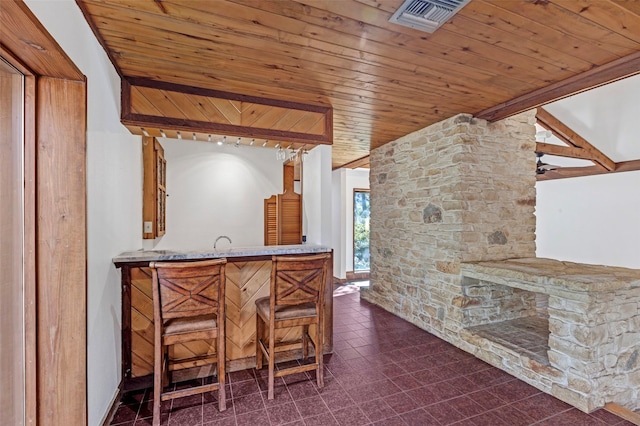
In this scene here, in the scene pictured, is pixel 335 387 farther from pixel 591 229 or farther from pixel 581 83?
pixel 591 229

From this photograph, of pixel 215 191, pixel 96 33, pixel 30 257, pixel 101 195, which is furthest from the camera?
pixel 215 191

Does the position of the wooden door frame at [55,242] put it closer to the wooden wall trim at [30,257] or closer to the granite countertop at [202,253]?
the wooden wall trim at [30,257]

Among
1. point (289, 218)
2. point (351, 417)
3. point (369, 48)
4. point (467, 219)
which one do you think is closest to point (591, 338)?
point (467, 219)

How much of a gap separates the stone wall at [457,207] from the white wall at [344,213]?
234 centimetres

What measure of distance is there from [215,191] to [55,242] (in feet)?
9.61

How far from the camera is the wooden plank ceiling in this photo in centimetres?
161

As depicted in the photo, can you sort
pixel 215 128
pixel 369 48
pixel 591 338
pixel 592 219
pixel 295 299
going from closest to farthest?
pixel 369 48 < pixel 591 338 < pixel 295 299 < pixel 215 128 < pixel 592 219

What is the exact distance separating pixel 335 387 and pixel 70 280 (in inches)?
77.9

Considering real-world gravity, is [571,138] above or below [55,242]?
above

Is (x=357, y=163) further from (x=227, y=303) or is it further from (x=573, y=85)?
(x=227, y=303)

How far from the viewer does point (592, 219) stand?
5.61 meters

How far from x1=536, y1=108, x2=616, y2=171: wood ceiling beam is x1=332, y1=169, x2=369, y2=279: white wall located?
3427 millimetres

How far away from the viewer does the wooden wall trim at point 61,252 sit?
1.49 m

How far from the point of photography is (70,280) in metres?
1.54
